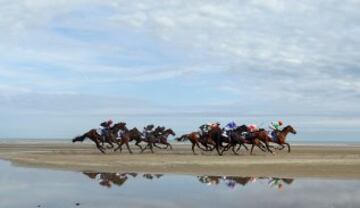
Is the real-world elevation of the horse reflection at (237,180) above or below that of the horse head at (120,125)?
below

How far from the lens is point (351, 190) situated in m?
14.9

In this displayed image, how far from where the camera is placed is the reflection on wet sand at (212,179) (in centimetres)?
1686

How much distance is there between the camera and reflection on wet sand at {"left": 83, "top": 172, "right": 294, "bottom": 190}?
664 inches

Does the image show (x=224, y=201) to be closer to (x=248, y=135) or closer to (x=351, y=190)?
(x=351, y=190)

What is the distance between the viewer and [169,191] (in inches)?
592

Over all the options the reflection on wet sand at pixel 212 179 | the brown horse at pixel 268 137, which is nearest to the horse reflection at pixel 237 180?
the reflection on wet sand at pixel 212 179

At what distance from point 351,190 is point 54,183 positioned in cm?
774

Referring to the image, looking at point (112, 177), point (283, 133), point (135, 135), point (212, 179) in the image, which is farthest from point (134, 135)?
point (212, 179)

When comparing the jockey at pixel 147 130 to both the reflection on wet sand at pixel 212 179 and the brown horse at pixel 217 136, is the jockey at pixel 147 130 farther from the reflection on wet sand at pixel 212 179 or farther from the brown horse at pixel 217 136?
the reflection on wet sand at pixel 212 179

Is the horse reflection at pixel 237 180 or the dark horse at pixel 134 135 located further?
the dark horse at pixel 134 135

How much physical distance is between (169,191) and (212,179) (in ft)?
12.1

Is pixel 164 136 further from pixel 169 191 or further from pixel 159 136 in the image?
pixel 169 191

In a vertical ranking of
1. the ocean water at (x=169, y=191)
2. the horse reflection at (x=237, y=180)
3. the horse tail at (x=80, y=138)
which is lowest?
the ocean water at (x=169, y=191)

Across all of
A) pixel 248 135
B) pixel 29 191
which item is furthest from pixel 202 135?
pixel 29 191
